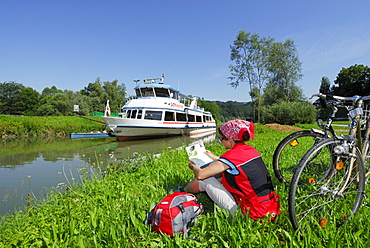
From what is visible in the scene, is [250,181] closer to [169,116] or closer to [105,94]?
[169,116]

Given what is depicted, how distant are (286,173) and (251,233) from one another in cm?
171

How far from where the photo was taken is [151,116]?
17.2 meters

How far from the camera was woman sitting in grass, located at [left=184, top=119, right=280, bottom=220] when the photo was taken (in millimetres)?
2018

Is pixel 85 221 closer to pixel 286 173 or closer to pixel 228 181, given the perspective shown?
pixel 228 181

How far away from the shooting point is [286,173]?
328 cm

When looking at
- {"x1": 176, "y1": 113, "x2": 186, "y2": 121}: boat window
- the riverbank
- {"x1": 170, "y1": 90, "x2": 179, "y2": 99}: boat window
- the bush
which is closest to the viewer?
the riverbank

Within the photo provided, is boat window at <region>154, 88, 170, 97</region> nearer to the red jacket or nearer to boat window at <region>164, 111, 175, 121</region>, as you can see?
boat window at <region>164, 111, 175, 121</region>

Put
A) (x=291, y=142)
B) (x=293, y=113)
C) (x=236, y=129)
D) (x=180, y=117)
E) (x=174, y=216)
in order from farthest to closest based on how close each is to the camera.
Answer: (x=293, y=113)
(x=180, y=117)
(x=291, y=142)
(x=236, y=129)
(x=174, y=216)

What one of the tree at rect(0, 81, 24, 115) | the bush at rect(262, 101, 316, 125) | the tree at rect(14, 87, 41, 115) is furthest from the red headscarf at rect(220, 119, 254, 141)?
the tree at rect(0, 81, 24, 115)

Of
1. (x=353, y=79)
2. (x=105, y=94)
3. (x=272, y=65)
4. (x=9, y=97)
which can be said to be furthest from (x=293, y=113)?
(x=9, y=97)

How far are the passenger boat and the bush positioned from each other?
9.96 metres

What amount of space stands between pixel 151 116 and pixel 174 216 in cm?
1547

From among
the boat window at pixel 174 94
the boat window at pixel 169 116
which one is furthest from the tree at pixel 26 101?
the boat window at pixel 169 116

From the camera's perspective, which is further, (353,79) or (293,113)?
(353,79)
